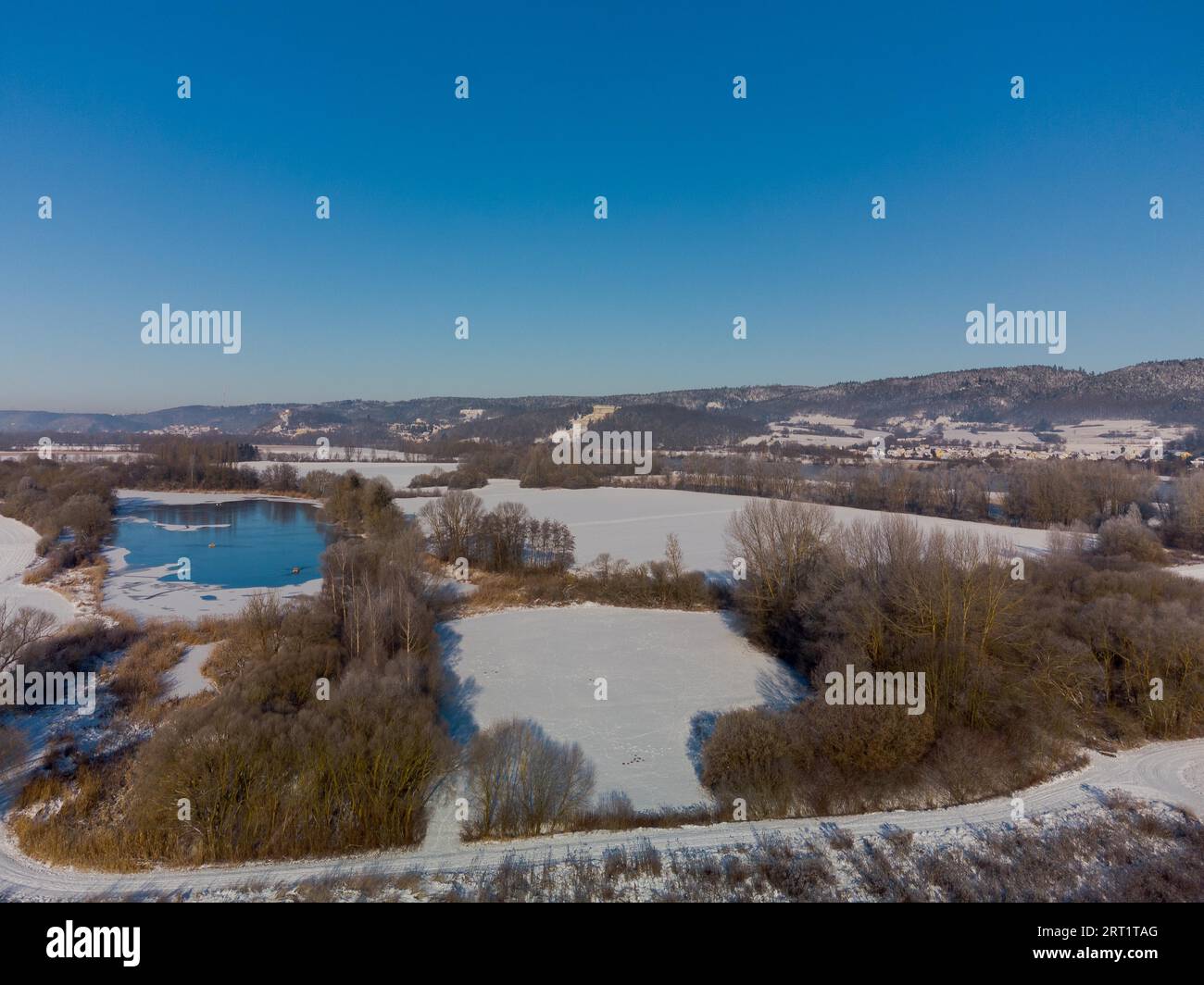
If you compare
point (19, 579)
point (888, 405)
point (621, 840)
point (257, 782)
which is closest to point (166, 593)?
point (19, 579)

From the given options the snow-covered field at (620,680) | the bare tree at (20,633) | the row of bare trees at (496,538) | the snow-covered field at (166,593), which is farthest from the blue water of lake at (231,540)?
the snow-covered field at (620,680)

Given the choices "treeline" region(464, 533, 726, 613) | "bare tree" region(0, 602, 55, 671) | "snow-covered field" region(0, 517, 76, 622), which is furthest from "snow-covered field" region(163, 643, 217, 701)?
"treeline" region(464, 533, 726, 613)

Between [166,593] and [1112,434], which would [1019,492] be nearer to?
[1112,434]

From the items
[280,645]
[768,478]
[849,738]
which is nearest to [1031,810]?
[849,738]

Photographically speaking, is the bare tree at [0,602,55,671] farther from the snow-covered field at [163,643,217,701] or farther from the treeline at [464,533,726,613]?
the treeline at [464,533,726,613]
